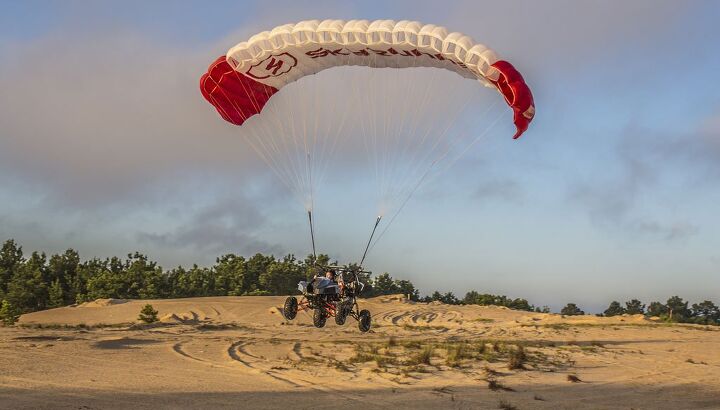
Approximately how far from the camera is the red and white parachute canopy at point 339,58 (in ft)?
57.2

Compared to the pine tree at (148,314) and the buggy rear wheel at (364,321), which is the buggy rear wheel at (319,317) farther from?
the pine tree at (148,314)

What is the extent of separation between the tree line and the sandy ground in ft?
45.3

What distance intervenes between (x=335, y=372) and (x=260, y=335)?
28.5 ft

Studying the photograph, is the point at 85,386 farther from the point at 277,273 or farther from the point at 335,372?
the point at 277,273

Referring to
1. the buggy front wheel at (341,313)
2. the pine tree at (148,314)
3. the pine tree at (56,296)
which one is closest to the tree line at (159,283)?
the pine tree at (56,296)

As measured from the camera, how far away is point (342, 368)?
676 inches

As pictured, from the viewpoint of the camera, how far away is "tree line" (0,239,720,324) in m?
41.4

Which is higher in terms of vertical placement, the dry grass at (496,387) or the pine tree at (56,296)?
the pine tree at (56,296)

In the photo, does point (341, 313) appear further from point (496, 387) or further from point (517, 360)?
point (517, 360)

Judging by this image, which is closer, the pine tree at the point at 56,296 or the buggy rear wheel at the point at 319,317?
the buggy rear wheel at the point at 319,317

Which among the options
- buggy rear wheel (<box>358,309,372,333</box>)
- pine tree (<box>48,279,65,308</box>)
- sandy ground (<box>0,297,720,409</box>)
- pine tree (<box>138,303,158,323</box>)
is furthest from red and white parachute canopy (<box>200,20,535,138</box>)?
pine tree (<box>48,279,65,308</box>)

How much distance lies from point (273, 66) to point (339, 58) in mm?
1847

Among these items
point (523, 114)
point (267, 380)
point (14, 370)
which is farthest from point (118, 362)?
point (523, 114)

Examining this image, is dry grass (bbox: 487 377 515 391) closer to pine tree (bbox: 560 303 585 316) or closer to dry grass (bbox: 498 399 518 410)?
dry grass (bbox: 498 399 518 410)
